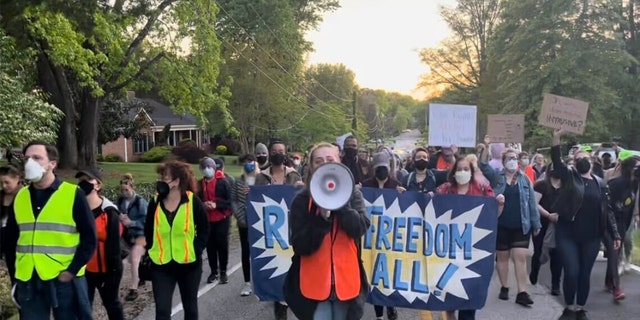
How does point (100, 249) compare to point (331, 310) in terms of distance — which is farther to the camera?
point (100, 249)

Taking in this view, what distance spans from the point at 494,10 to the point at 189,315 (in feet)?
175

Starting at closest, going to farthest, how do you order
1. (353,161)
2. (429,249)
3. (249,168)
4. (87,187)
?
(87,187) → (429,249) → (249,168) → (353,161)

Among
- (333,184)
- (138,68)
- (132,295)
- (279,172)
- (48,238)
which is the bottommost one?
(132,295)

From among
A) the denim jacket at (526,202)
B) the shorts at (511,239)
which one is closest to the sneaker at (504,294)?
the shorts at (511,239)

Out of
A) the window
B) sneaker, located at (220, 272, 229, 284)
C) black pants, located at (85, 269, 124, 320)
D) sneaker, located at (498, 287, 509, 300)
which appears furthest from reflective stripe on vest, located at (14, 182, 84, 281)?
the window

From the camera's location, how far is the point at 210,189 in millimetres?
8484

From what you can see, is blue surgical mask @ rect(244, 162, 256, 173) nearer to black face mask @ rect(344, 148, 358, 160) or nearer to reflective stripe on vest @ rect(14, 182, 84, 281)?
black face mask @ rect(344, 148, 358, 160)

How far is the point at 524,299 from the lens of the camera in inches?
280

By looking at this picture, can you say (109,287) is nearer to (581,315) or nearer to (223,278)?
(223,278)

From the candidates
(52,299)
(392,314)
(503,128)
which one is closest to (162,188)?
(52,299)

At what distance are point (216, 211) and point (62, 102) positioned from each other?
1767 cm

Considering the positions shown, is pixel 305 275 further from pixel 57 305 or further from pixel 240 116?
pixel 240 116

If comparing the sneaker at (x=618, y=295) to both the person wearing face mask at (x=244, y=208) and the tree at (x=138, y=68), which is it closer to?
the person wearing face mask at (x=244, y=208)

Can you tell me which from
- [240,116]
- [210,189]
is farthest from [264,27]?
[210,189]
